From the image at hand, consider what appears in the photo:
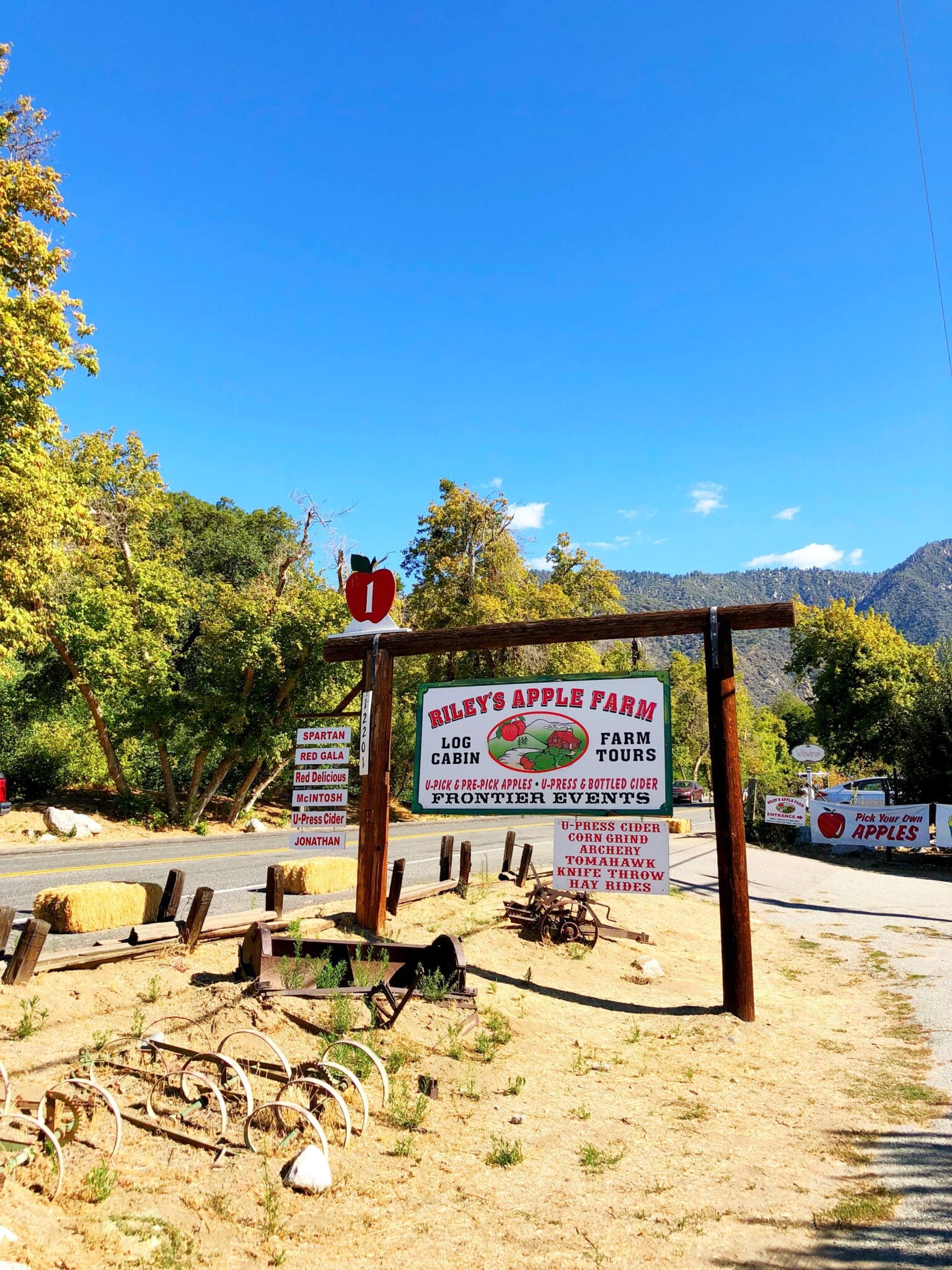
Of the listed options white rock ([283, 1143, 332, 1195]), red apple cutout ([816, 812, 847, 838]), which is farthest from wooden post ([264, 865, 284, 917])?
red apple cutout ([816, 812, 847, 838])

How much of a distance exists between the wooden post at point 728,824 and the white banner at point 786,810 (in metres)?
18.7

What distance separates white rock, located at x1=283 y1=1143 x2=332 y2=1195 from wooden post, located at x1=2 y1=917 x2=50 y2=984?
3565mm

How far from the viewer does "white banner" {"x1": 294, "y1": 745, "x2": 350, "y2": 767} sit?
9938 mm

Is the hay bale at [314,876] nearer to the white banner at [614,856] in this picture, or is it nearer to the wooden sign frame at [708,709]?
the wooden sign frame at [708,709]

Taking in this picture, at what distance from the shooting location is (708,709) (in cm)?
841

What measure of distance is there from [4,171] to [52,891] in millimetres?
15457

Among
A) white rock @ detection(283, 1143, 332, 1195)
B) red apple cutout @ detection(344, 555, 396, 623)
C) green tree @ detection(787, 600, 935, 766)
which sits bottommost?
white rock @ detection(283, 1143, 332, 1195)

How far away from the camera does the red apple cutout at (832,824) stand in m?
25.0

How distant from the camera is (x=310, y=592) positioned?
1019 inches

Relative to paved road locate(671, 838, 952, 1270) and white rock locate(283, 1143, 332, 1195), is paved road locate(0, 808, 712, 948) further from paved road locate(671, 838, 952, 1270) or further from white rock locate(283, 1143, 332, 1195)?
paved road locate(671, 838, 952, 1270)

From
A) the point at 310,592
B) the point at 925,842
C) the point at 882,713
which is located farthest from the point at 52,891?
the point at 882,713

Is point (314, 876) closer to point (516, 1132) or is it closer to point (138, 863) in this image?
point (138, 863)

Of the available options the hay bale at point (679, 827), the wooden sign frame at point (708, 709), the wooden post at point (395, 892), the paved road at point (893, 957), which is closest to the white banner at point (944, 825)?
the paved road at point (893, 957)

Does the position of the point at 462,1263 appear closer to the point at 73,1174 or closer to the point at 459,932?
the point at 73,1174
